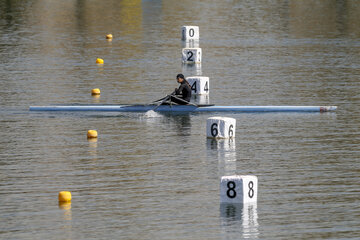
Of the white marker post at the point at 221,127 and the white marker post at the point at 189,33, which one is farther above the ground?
the white marker post at the point at 189,33

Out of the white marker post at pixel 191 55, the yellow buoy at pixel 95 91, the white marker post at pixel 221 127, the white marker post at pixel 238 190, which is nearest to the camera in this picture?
the white marker post at pixel 238 190

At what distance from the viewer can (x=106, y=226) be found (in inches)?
643

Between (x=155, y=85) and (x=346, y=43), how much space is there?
15607 millimetres

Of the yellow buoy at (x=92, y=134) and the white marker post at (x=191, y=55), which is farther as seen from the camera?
the white marker post at (x=191, y=55)

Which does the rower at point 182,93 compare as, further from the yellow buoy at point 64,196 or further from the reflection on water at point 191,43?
the reflection on water at point 191,43

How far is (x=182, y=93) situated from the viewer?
1112 inches

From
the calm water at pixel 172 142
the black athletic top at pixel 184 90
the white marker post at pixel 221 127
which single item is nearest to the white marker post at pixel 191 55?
the calm water at pixel 172 142

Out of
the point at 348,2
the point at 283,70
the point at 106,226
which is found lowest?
the point at 106,226

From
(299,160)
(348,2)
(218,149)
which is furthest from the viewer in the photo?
(348,2)

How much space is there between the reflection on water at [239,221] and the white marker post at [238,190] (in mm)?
103

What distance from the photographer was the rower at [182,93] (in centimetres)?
2789

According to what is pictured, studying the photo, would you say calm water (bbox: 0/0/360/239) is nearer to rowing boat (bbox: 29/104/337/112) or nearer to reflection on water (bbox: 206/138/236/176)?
reflection on water (bbox: 206/138/236/176)

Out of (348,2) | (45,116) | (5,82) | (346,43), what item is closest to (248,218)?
(45,116)

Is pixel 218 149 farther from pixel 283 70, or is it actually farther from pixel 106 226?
pixel 283 70
